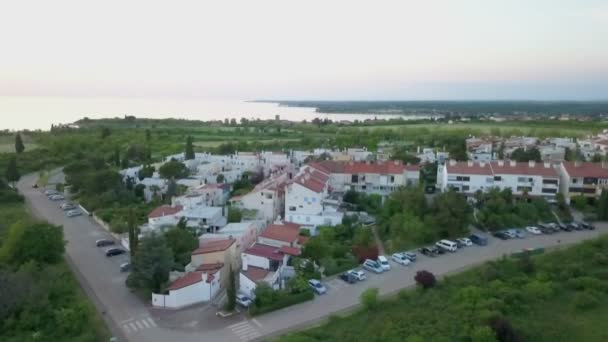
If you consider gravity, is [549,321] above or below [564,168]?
below

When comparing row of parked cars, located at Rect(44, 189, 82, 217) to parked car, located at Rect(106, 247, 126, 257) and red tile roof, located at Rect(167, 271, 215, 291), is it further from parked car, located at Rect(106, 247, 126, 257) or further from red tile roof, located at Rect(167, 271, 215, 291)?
red tile roof, located at Rect(167, 271, 215, 291)

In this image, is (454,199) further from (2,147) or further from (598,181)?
(2,147)

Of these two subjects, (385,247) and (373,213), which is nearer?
(385,247)

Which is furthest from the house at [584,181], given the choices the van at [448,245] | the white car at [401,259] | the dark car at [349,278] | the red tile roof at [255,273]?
the red tile roof at [255,273]

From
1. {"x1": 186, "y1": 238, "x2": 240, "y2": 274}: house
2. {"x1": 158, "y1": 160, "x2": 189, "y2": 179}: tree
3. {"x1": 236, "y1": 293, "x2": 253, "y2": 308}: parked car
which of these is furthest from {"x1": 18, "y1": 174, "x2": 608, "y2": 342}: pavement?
{"x1": 158, "y1": 160, "x2": 189, "y2": 179}: tree

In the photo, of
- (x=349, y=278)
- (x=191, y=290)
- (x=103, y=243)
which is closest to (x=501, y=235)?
(x=349, y=278)

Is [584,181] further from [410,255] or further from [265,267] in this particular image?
[265,267]

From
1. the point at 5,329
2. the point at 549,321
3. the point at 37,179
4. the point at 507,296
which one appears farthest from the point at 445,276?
the point at 37,179

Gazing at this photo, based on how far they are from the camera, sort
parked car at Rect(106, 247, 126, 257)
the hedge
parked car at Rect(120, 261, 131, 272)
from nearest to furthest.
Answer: the hedge < parked car at Rect(120, 261, 131, 272) < parked car at Rect(106, 247, 126, 257)
